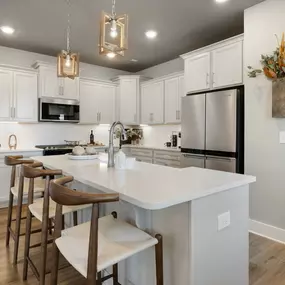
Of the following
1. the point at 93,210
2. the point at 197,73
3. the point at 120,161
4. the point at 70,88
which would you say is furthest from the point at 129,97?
the point at 93,210

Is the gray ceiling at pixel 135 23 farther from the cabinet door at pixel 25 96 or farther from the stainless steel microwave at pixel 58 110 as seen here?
the stainless steel microwave at pixel 58 110

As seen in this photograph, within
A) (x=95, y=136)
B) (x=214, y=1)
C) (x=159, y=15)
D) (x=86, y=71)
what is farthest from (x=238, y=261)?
(x=86, y=71)

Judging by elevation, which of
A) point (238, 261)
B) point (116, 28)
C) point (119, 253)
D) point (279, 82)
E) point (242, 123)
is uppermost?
point (116, 28)

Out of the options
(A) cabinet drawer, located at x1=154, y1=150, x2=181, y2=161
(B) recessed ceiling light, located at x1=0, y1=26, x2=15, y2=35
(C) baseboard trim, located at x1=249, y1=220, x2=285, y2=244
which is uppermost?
(B) recessed ceiling light, located at x1=0, y1=26, x2=15, y2=35

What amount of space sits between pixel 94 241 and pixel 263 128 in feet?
8.26

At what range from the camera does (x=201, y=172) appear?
1953 mm

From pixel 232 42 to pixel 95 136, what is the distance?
351 centimetres

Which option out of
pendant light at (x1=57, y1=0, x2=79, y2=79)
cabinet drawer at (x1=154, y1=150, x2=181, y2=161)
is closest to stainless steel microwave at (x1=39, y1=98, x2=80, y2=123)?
cabinet drawer at (x1=154, y1=150, x2=181, y2=161)

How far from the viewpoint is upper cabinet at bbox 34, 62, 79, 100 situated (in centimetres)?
451

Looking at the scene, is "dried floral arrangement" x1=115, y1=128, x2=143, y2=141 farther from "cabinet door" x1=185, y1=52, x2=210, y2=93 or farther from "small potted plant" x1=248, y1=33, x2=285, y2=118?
"small potted plant" x1=248, y1=33, x2=285, y2=118

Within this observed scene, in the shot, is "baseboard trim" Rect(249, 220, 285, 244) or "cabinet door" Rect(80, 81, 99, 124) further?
"cabinet door" Rect(80, 81, 99, 124)

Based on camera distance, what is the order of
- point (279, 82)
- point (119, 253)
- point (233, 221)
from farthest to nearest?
point (279, 82) < point (233, 221) < point (119, 253)

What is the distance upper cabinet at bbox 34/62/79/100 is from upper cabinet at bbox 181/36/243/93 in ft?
7.64

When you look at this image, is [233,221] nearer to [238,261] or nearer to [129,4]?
[238,261]
